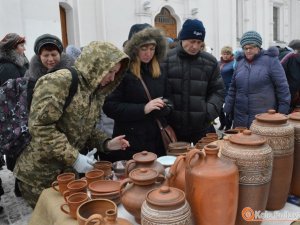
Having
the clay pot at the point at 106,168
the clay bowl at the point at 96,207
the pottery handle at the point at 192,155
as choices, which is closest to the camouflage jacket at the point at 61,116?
the clay pot at the point at 106,168

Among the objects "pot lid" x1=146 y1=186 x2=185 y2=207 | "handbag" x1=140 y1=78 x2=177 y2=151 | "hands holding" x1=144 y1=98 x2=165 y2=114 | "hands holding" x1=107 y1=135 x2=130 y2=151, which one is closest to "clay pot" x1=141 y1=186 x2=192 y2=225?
"pot lid" x1=146 y1=186 x2=185 y2=207

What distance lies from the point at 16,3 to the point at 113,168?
18.6 feet

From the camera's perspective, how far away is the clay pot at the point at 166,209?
3.50ft

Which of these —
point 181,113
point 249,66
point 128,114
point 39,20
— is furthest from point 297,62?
point 39,20

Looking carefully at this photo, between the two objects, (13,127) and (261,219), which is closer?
(261,219)

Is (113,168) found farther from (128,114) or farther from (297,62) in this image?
(297,62)

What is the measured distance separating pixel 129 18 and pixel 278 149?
8.95m

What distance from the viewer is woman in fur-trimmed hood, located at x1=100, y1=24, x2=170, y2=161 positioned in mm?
2473

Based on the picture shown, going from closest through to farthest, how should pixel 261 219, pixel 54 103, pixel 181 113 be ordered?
pixel 261 219 < pixel 54 103 < pixel 181 113

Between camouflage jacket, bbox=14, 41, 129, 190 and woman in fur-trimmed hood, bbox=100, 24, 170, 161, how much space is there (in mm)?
376

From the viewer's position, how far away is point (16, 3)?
644 cm

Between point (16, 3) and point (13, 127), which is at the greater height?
point (16, 3)

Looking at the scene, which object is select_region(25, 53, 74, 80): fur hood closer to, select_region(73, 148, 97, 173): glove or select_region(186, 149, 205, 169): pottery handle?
select_region(73, 148, 97, 173): glove

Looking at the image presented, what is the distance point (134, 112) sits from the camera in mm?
2457
